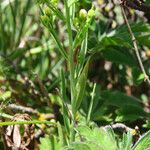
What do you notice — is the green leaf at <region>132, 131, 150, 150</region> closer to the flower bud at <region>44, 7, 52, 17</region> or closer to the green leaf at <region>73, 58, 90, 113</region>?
the green leaf at <region>73, 58, 90, 113</region>

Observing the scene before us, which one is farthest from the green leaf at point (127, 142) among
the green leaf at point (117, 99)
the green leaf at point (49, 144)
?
the green leaf at point (117, 99)

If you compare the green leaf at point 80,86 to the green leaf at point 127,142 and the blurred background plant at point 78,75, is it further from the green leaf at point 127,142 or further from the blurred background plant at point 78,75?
the green leaf at point 127,142

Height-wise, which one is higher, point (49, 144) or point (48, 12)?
point (48, 12)

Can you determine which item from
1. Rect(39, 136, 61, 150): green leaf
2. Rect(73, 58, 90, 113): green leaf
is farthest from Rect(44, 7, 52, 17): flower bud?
Rect(39, 136, 61, 150): green leaf

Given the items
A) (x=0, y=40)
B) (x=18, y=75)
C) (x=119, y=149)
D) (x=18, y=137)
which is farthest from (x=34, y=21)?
(x=119, y=149)

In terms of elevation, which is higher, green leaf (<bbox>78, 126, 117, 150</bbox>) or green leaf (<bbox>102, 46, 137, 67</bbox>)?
green leaf (<bbox>102, 46, 137, 67</bbox>)

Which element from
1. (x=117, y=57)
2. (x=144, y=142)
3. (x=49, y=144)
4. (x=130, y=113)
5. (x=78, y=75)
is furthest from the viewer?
(x=117, y=57)

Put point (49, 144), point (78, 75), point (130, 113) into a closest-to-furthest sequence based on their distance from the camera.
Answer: point (78, 75), point (49, 144), point (130, 113)

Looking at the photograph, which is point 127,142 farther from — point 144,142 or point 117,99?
point 117,99

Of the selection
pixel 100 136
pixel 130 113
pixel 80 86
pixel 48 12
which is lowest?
pixel 130 113

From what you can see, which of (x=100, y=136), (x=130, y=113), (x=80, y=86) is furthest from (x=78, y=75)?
(x=130, y=113)
